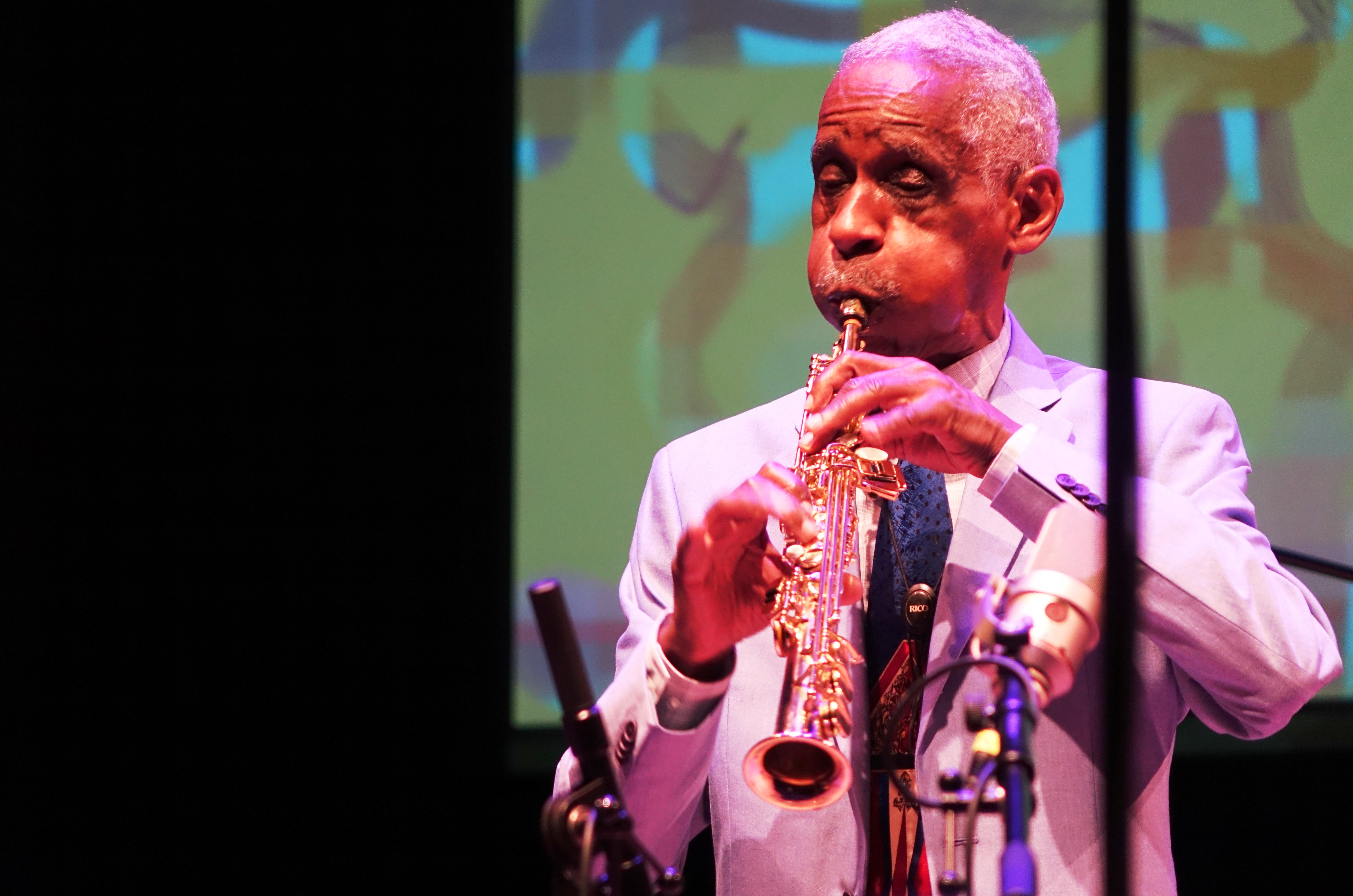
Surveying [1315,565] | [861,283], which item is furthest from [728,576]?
[1315,565]

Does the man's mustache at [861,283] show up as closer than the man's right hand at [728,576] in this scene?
No

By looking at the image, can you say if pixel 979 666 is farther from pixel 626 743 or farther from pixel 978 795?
pixel 626 743

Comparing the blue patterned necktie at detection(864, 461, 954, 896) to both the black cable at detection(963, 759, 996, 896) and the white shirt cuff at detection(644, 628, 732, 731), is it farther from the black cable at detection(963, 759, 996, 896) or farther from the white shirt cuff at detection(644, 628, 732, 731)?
the black cable at detection(963, 759, 996, 896)

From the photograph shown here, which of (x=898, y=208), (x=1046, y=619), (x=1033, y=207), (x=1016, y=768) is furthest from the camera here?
(x=1033, y=207)

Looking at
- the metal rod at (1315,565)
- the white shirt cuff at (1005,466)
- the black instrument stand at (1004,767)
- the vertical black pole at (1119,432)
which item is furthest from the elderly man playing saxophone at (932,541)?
the vertical black pole at (1119,432)

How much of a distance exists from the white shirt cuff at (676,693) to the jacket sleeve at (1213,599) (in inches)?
18.0

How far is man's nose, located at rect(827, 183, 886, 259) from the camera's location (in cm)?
200

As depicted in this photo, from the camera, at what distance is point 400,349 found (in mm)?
3266

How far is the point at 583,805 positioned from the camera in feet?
4.46

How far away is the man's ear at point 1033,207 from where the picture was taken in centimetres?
213

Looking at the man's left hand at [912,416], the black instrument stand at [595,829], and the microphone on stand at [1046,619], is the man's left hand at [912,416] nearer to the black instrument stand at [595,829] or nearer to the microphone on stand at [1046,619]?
the microphone on stand at [1046,619]

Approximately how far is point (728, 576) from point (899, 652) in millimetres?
315

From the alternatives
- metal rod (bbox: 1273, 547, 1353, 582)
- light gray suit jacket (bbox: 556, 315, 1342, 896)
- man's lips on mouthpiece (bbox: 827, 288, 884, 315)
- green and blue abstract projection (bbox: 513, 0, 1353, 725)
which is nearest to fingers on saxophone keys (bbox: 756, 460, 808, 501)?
light gray suit jacket (bbox: 556, 315, 1342, 896)

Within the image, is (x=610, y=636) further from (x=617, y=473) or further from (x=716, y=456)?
(x=716, y=456)
